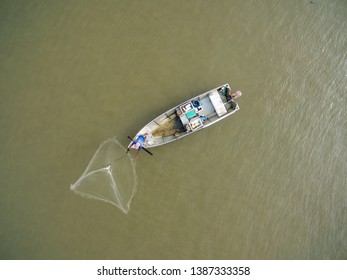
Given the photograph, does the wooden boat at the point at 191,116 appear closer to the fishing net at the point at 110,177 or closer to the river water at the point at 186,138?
the river water at the point at 186,138

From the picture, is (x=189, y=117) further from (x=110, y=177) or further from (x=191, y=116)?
(x=110, y=177)

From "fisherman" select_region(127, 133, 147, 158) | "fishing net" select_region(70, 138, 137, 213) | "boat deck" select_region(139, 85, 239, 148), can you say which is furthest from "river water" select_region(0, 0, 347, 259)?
"fisherman" select_region(127, 133, 147, 158)

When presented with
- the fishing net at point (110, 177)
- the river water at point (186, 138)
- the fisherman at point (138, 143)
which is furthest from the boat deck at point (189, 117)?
the fishing net at point (110, 177)

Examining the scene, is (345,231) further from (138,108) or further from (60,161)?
(60,161)

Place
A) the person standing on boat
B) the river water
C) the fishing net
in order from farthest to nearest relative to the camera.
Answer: the fishing net
the river water
the person standing on boat

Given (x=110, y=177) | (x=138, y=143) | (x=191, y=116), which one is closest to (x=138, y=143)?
(x=138, y=143)

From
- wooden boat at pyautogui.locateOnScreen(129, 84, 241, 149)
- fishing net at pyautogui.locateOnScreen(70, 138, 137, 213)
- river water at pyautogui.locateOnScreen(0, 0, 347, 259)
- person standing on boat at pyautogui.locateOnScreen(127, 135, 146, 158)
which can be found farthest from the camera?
wooden boat at pyautogui.locateOnScreen(129, 84, 241, 149)

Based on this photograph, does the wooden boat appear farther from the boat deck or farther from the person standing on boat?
the person standing on boat
